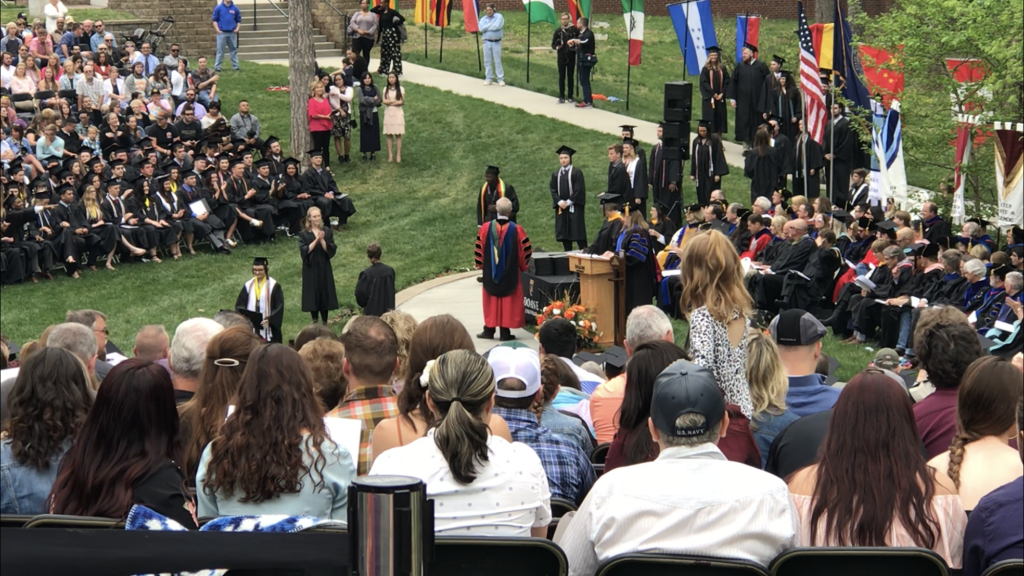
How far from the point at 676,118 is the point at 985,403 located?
577 inches

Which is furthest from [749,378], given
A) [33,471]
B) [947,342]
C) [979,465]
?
[33,471]

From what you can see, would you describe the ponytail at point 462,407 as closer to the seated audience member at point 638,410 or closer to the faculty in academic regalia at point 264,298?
the seated audience member at point 638,410

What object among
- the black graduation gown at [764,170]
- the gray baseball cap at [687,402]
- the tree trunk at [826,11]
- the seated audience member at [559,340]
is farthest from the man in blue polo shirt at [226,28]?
the gray baseball cap at [687,402]

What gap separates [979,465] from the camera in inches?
186

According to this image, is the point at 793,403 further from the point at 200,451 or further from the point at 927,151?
the point at 927,151

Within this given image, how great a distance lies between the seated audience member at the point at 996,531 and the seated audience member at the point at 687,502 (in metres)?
0.53

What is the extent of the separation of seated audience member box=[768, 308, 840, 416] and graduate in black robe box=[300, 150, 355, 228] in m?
16.9

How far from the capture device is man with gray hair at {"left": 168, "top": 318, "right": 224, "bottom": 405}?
6.05 m

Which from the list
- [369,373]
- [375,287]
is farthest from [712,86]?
[369,373]

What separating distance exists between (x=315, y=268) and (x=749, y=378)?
11590 millimetres

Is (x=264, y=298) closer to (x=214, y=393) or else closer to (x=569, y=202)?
(x=569, y=202)

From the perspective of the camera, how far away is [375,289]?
1578 cm

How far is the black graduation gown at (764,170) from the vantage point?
22109 mm

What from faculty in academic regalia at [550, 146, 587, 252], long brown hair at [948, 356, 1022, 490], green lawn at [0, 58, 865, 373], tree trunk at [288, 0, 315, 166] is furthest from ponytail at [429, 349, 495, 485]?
tree trunk at [288, 0, 315, 166]
